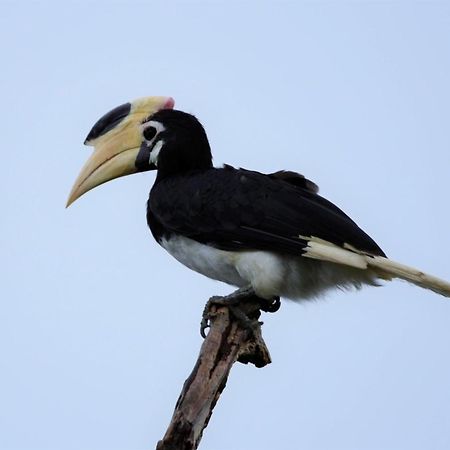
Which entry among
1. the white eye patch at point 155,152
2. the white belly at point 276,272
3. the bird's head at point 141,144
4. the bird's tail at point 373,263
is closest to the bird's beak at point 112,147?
the bird's head at point 141,144

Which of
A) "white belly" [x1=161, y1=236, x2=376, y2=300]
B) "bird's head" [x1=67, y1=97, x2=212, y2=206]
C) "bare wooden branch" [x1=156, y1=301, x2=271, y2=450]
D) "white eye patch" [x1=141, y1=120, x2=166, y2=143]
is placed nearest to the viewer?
"bare wooden branch" [x1=156, y1=301, x2=271, y2=450]

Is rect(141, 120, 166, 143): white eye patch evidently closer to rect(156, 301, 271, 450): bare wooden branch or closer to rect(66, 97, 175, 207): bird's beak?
rect(66, 97, 175, 207): bird's beak

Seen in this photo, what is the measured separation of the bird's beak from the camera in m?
7.09

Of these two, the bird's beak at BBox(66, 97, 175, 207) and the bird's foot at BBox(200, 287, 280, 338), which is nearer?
the bird's foot at BBox(200, 287, 280, 338)

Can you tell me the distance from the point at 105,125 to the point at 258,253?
1.62m

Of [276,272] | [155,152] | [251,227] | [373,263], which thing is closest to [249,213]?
[251,227]

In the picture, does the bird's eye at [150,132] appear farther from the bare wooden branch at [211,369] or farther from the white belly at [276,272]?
the bare wooden branch at [211,369]

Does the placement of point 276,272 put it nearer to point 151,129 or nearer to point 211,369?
point 211,369

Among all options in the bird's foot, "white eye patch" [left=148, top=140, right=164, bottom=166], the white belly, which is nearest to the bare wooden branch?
the bird's foot

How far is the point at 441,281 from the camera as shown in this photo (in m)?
5.61

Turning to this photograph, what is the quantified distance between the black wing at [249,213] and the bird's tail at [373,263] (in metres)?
0.05

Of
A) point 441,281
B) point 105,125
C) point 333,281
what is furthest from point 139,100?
point 441,281

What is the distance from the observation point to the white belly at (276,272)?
610cm

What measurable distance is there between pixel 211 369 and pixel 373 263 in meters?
1.11
